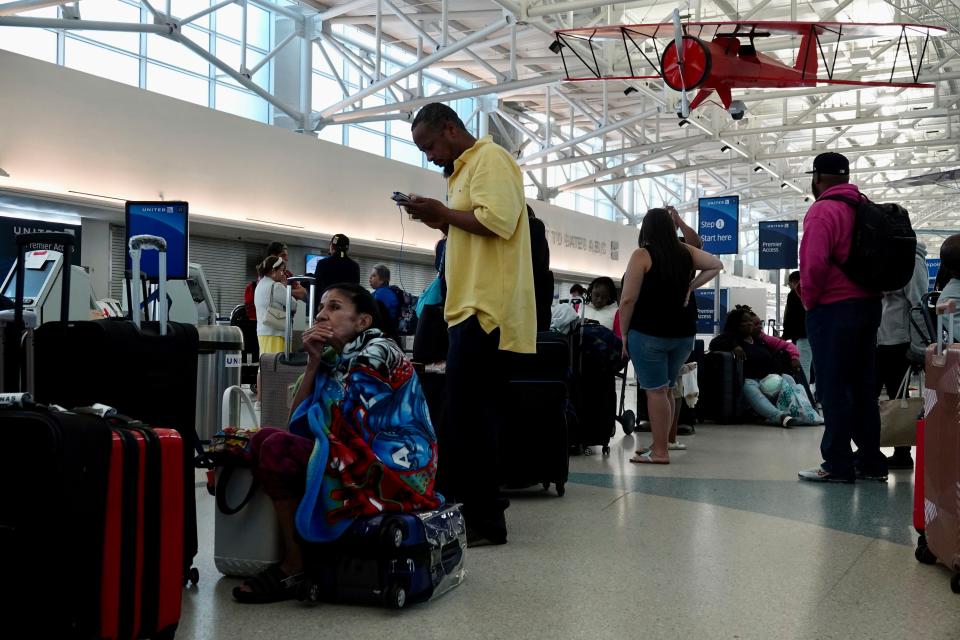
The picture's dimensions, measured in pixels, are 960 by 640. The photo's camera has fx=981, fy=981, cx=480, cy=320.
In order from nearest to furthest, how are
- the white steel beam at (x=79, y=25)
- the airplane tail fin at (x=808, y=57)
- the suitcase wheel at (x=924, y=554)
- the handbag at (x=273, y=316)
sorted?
the suitcase wheel at (x=924, y=554), the handbag at (x=273, y=316), the white steel beam at (x=79, y=25), the airplane tail fin at (x=808, y=57)

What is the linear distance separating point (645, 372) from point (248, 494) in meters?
3.15

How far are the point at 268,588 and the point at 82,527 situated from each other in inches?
30.5

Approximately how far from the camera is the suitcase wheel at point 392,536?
8.46ft

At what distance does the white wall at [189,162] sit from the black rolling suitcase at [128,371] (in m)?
8.90

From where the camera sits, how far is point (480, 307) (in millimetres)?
3303

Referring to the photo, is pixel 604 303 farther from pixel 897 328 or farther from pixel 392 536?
pixel 392 536

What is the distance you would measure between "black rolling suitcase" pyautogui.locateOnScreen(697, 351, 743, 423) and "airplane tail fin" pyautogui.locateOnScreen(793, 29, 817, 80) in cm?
759

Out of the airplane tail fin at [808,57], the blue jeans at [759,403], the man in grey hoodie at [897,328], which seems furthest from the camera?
the airplane tail fin at [808,57]

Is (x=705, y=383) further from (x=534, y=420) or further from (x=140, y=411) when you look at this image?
(x=140, y=411)

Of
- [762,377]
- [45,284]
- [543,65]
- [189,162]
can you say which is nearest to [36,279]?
[45,284]

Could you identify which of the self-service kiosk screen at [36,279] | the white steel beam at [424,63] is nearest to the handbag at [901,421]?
the self-service kiosk screen at [36,279]

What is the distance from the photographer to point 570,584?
2.92m

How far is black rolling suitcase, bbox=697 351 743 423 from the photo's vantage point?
8805 millimetres

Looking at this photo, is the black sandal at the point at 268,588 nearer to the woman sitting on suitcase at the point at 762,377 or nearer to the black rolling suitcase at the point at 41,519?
the black rolling suitcase at the point at 41,519
